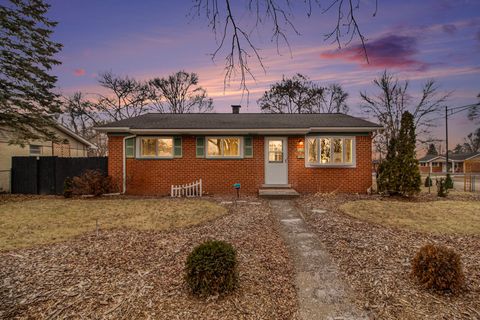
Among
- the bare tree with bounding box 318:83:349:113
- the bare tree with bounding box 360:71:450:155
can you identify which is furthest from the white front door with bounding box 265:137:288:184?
the bare tree with bounding box 318:83:349:113

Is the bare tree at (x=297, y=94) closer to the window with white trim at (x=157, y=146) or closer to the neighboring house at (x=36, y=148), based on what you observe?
the window with white trim at (x=157, y=146)

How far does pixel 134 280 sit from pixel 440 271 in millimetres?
3929

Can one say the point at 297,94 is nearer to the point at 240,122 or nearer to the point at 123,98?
the point at 240,122

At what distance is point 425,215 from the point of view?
6.72 meters

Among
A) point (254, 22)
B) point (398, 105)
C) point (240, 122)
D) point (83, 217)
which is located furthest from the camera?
point (398, 105)

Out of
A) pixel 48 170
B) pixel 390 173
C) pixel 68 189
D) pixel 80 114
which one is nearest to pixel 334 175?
pixel 390 173

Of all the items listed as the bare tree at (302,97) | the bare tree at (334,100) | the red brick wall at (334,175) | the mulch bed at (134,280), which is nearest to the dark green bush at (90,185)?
the mulch bed at (134,280)

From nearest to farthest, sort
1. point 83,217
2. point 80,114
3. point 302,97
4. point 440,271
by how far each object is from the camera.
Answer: point 440,271 < point 83,217 < point 302,97 < point 80,114

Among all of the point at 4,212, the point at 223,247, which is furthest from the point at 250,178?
the point at 4,212

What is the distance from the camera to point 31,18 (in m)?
11.0

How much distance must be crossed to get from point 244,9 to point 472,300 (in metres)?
4.21

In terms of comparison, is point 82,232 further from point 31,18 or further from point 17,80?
point 31,18

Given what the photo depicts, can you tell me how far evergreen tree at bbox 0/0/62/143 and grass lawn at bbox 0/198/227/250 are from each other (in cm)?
462

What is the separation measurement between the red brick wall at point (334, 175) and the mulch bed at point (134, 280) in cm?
607
